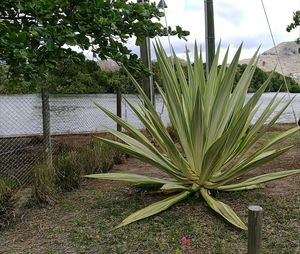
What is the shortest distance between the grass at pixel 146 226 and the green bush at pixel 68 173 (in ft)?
0.58

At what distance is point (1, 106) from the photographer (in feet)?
17.2

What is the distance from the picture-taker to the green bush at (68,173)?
152 inches

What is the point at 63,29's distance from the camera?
2549mm

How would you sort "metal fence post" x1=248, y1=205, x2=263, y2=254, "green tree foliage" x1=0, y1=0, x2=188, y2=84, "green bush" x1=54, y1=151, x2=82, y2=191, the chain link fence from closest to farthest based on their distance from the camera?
"metal fence post" x1=248, y1=205, x2=263, y2=254 → "green tree foliage" x1=0, y1=0, x2=188, y2=84 → "green bush" x1=54, y1=151, x2=82, y2=191 → the chain link fence

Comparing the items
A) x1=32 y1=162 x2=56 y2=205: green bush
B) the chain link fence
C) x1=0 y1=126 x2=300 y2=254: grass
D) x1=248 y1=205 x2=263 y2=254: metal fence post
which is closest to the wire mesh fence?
the chain link fence

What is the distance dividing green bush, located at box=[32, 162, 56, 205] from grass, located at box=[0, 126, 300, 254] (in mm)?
100

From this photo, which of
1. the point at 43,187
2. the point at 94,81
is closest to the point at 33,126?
the point at 94,81

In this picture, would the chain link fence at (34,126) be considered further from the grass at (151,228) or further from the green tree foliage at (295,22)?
the green tree foliage at (295,22)

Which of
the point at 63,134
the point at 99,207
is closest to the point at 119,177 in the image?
the point at 99,207

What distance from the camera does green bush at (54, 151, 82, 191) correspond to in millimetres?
3867

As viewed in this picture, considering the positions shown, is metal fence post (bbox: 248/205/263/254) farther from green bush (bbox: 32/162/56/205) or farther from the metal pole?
the metal pole

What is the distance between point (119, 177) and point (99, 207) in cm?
34

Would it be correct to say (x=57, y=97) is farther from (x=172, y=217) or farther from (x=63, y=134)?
(x=172, y=217)

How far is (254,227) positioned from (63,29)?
1773 millimetres
